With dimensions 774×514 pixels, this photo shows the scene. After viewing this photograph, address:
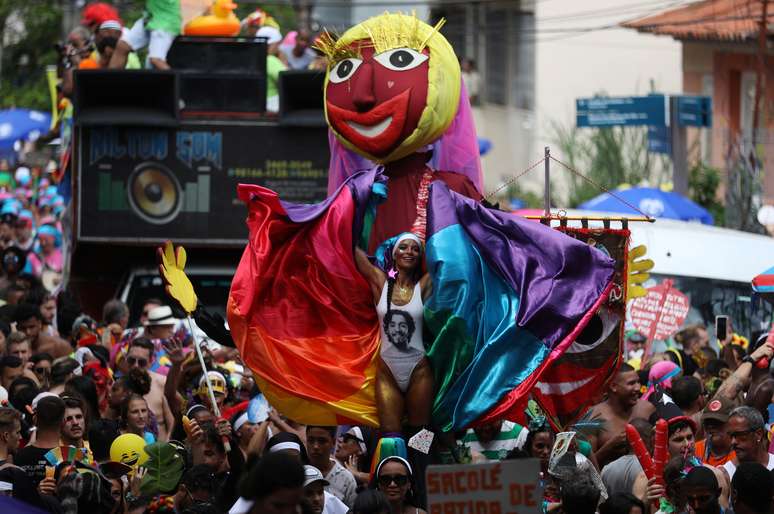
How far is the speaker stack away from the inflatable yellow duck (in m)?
1.57

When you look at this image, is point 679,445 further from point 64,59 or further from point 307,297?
point 64,59

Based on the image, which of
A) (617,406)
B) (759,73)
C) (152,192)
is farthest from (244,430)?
(759,73)

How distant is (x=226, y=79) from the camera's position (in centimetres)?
1617

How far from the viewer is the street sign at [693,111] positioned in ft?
75.3

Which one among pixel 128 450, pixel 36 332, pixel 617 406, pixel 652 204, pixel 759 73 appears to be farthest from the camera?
pixel 759 73

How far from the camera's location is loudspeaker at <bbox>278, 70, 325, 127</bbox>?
627 inches

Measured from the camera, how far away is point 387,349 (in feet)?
34.0

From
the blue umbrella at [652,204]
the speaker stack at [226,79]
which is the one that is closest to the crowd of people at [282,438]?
the speaker stack at [226,79]

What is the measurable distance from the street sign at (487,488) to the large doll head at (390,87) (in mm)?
3731

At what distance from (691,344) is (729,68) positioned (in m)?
16.7

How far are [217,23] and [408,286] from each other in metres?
8.15

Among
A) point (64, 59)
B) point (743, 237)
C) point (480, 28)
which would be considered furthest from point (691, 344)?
point (480, 28)

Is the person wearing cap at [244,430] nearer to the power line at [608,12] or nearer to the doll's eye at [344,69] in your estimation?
the doll's eye at [344,69]

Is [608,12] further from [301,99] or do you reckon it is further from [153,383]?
[153,383]
